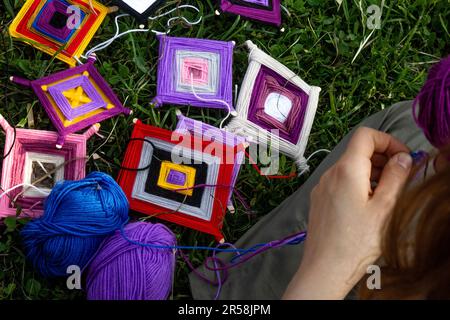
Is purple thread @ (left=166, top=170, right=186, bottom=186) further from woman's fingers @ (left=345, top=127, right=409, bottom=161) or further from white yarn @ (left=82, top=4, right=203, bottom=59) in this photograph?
woman's fingers @ (left=345, top=127, right=409, bottom=161)

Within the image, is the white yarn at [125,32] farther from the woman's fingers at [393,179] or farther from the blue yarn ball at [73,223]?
the woman's fingers at [393,179]

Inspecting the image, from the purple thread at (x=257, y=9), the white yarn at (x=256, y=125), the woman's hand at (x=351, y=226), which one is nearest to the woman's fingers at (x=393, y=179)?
the woman's hand at (x=351, y=226)

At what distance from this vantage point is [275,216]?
1.19 m

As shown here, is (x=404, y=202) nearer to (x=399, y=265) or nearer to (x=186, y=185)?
(x=399, y=265)

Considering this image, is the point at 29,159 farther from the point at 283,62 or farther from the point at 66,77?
the point at 283,62

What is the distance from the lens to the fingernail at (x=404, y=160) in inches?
31.3

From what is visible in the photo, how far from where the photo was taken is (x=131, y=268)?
112 centimetres

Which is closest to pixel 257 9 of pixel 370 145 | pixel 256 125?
pixel 256 125

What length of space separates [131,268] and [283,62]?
703 mm

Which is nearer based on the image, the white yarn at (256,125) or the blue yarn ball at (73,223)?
the blue yarn ball at (73,223)

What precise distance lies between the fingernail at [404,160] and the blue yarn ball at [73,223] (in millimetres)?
663

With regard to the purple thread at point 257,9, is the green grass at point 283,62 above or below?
below
